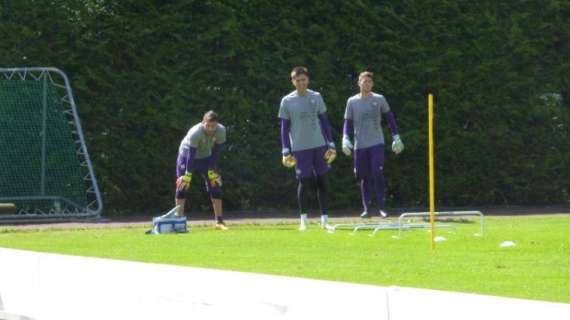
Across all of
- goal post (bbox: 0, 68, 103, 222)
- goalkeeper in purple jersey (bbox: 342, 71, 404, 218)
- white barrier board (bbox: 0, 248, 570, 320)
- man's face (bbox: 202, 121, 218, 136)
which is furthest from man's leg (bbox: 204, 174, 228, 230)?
white barrier board (bbox: 0, 248, 570, 320)

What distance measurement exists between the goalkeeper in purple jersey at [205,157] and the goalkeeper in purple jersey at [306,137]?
0.90 metres

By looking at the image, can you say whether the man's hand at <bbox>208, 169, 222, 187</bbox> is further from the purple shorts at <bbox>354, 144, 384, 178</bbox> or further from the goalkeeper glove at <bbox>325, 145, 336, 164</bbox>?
the purple shorts at <bbox>354, 144, 384, 178</bbox>

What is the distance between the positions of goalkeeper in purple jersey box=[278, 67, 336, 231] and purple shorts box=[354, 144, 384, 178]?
0.84m

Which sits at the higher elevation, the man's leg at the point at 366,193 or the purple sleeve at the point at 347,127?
the purple sleeve at the point at 347,127

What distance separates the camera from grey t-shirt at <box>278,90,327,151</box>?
1612 centimetres

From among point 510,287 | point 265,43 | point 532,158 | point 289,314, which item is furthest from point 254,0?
point 289,314

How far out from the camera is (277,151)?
2008 centimetres

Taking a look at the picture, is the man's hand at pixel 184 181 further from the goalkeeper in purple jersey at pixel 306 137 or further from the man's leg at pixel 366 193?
the man's leg at pixel 366 193

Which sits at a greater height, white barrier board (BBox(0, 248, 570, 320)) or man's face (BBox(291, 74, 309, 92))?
man's face (BBox(291, 74, 309, 92))

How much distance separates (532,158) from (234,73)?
15.9ft

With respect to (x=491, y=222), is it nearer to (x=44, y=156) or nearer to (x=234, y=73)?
(x=234, y=73)

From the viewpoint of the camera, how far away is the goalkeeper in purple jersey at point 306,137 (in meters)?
16.1

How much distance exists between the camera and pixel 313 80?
2006 cm

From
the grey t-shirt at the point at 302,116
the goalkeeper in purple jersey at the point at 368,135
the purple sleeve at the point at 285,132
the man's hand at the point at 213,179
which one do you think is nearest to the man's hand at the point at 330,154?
the grey t-shirt at the point at 302,116
